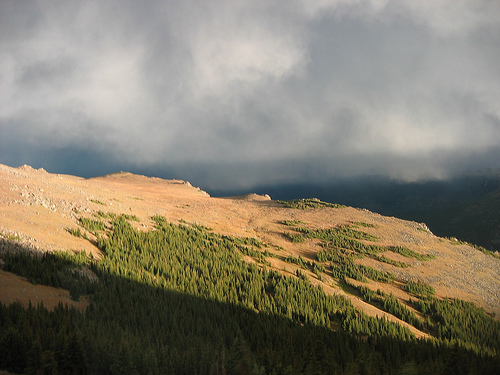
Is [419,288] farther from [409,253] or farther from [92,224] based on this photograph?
[92,224]

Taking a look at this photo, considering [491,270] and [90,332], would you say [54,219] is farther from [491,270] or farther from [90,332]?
[491,270]

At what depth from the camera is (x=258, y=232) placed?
39.0m

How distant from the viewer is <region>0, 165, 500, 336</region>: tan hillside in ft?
50.1

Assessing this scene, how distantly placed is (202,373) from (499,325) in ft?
81.6

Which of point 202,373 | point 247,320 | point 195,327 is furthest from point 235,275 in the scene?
point 202,373

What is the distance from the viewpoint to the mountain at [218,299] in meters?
6.09

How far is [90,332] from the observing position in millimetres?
6926

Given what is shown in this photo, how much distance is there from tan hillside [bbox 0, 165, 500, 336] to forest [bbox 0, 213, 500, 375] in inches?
53.8

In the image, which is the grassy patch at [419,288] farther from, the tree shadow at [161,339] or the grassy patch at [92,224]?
the grassy patch at [92,224]

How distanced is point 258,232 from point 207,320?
2844 centimetres

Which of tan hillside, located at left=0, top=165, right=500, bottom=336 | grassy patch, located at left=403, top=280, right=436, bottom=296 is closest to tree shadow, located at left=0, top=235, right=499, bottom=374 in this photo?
tan hillside, located at left=0, top=165, right=500, bottom=336

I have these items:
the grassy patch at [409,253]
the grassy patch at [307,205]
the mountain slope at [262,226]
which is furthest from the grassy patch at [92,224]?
the grassy patch at [307,205]

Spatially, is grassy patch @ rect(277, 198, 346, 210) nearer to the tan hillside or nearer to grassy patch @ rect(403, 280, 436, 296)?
the tan hillside

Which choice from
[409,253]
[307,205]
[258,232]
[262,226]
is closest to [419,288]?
[409,253]
